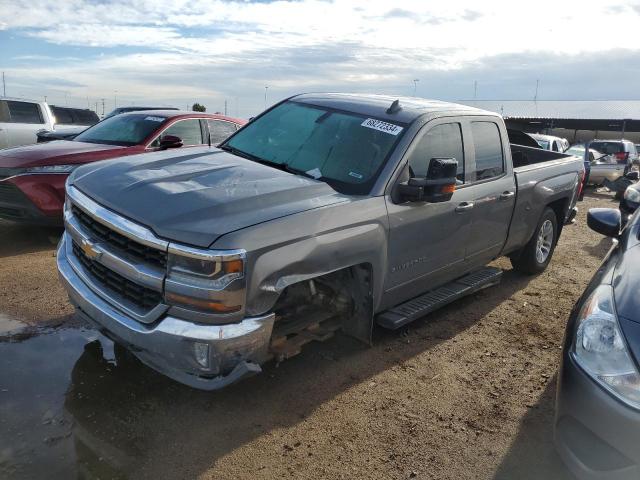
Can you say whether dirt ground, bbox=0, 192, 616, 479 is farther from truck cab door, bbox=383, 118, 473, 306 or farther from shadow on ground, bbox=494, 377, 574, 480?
truck cab door, bbox=383, 118, 473, 306

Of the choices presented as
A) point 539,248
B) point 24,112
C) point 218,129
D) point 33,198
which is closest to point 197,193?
point 33,198

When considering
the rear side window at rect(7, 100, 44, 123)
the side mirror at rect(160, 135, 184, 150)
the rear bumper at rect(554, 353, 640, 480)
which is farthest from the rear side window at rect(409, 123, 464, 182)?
the rear side window at rect(7, 100, 44, 123)

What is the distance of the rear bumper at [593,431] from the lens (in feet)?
7.09

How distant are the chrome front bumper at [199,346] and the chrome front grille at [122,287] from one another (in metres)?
0.11

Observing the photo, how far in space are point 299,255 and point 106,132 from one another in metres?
5.41

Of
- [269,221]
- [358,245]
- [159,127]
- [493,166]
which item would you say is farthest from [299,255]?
[159,127]

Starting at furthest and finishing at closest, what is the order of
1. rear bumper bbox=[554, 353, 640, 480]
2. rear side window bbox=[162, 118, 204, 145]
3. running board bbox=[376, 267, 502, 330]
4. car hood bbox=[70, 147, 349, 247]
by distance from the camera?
rear side window bbox=[162, 118, 204, 145], running board bbox=[376, 267, 502, 330], car hood bbox=[70, 147, 349, 247], rear bumper bbox=[554, 353, 640, 480]

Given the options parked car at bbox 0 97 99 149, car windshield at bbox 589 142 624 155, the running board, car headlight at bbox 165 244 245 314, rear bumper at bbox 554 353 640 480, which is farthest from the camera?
car windshield at bbox 589 142 624 155

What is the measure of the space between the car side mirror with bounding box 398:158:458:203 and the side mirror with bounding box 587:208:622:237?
1.03m

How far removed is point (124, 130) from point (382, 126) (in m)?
4.55

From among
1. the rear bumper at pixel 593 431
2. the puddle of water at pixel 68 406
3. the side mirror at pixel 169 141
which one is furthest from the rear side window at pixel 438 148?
the side mirror at pixel 169 141

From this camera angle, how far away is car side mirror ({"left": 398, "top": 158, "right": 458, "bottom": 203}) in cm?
366

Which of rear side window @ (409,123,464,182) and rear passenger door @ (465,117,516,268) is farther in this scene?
rear passenger door @ (465,117,516,268)

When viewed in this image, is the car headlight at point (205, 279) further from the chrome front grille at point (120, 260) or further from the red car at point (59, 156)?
the red car at point (59, 156)
